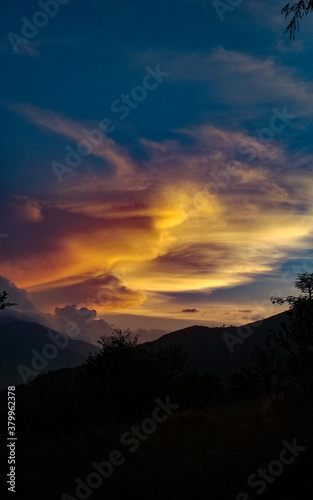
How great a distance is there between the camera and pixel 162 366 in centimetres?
4188

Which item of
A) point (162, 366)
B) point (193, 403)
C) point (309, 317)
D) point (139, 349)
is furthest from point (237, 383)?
point (309, 317)

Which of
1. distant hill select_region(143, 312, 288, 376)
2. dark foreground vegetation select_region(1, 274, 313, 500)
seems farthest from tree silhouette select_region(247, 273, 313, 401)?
distant hill select_region(143, 312, 288, 376)

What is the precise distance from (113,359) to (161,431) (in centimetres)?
2106

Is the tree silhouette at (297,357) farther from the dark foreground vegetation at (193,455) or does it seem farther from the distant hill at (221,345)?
the distant hill at (221,345)

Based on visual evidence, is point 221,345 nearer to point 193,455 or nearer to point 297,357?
point 297,357

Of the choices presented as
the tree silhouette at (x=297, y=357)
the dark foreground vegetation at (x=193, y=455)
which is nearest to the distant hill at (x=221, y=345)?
the tree silhouette at (x=297, y=357)

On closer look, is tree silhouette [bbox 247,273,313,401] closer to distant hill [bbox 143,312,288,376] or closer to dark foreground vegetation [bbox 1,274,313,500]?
dark foreground vegetation [bbox 1,274,313,500]

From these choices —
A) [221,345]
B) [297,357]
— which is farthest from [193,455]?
[221,345]

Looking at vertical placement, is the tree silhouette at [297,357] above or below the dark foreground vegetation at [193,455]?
above

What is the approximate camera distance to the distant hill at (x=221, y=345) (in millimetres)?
141000

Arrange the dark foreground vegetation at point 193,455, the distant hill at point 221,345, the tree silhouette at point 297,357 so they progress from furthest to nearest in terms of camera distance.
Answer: the distant hill at point 221,345 → the tree silhouette at point 297,357 → the dark foreground vegetation at point 193,455

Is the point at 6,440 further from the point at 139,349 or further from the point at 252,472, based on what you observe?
the point at 139,349

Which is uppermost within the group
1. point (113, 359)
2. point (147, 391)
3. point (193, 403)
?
point (113, 359)

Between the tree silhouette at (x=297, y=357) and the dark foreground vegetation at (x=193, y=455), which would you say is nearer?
the dark foreground vegetation at (x=193, y=455)
